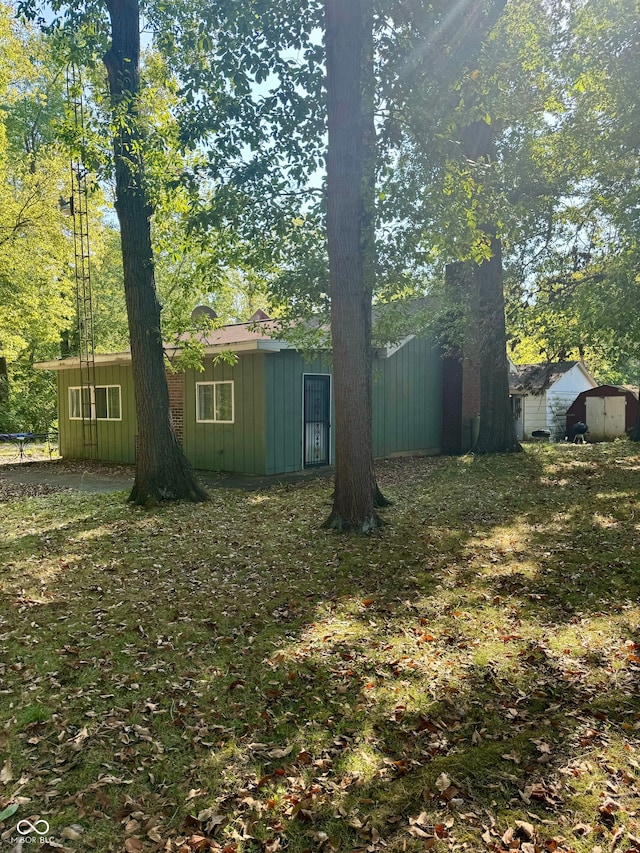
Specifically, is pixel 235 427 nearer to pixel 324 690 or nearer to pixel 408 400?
pixel 408 400

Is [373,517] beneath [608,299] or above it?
beneath

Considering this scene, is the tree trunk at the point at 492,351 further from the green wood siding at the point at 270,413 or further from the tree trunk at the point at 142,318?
the tree trunk at the point at 142,318

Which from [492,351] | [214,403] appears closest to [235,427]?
[214,403]

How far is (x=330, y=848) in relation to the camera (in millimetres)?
2322

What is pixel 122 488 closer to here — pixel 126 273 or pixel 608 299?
pixel 126 273

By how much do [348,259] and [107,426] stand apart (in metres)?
11.0

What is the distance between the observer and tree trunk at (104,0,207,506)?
862 centimetres

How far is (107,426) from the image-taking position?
15.9 metres

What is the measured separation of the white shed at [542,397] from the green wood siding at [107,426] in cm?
1615

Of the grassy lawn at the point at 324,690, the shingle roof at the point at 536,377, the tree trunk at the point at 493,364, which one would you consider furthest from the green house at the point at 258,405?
the shingle roof at the point at 536,377

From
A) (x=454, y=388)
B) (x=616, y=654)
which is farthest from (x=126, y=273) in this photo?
(x=454, y=388)

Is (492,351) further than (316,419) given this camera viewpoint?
Yes

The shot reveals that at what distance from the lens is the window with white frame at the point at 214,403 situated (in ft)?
41.9

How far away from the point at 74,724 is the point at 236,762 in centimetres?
99
